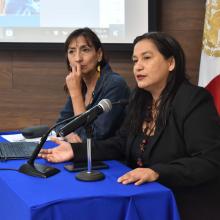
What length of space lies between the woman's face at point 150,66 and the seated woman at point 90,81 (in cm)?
44

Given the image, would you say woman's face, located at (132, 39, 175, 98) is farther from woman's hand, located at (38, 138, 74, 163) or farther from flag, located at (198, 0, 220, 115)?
flag, located at (198, 0, 220, 115)

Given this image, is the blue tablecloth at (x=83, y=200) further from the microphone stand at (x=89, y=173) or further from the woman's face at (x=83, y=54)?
the woman's face at (x=83, y=54)

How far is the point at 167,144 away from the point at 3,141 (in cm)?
89

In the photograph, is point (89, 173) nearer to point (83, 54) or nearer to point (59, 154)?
point (59, 154)

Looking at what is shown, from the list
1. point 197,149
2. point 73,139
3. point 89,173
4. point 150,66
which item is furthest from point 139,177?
point 73,139

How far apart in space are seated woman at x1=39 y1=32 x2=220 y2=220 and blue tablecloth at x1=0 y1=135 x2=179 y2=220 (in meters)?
0.09

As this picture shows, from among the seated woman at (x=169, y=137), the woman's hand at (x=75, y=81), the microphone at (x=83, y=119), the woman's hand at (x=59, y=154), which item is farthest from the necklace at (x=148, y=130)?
the woman's hand at (x=75, y=81)

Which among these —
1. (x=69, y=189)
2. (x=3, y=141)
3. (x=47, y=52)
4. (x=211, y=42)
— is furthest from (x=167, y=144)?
(x=47, y=52)

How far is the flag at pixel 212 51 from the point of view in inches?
112

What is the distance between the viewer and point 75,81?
97.8 inches

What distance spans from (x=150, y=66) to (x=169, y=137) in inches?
12.5

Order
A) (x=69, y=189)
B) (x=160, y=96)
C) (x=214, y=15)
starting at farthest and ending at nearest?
1. (x=214, y=15)
2. (x=160, y=96)
3. (x=69, y=189)

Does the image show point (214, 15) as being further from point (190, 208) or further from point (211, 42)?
point (190, 208)

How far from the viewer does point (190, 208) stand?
1.75 m
